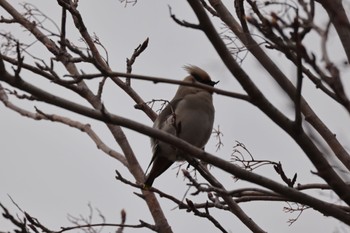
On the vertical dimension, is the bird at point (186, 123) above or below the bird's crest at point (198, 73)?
below

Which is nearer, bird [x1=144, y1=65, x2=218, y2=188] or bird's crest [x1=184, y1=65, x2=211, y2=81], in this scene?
bird [x1=144, y1=65, x2=218, y2=188]

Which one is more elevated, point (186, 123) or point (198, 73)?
point (198, 73)

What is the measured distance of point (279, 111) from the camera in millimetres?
2934

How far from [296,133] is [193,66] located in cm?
333

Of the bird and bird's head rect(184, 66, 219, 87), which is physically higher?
bird's head rect(184, 66, 219, 87)

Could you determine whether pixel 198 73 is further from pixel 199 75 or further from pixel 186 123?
pixel 186 123

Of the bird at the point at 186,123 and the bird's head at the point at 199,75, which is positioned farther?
the bird's head at the point at 199,75

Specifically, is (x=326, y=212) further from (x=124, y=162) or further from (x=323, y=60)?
(x=124, y=162)

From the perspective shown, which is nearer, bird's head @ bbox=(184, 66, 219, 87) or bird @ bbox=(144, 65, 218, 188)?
bird @ bbox=(144, 65, 218, 188)

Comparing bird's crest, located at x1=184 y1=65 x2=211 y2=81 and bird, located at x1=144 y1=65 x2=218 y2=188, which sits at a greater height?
bird's crest, located at x1=184 y1=65 x2=211 y2=81

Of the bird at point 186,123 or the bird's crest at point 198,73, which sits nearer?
the bird at point 186,123

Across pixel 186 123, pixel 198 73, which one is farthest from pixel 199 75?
pixel 186 123

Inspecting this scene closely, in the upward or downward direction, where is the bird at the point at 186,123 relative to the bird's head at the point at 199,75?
downward

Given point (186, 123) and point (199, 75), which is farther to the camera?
point (199, 75)
